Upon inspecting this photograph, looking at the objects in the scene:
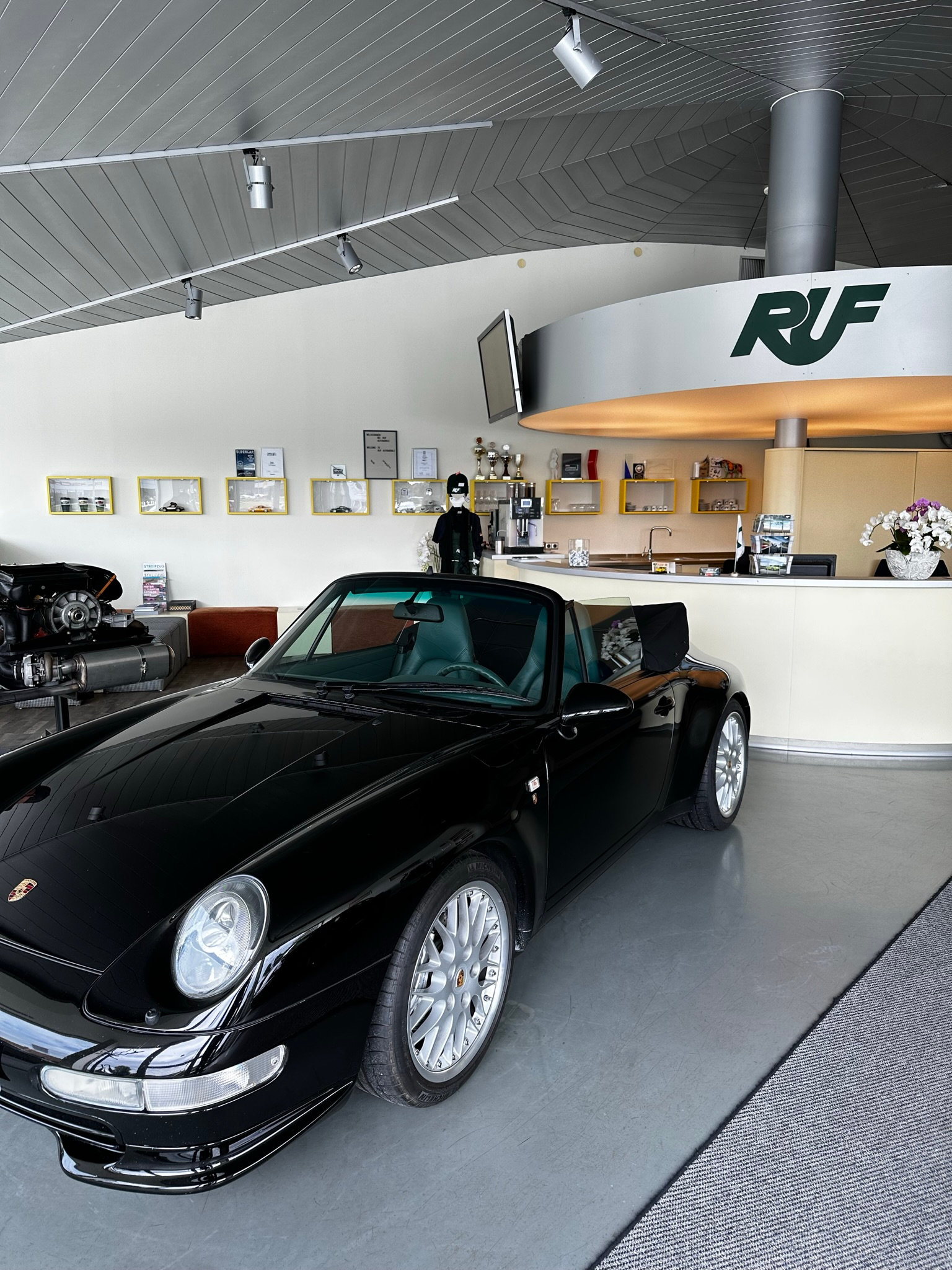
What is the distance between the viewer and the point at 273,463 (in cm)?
902

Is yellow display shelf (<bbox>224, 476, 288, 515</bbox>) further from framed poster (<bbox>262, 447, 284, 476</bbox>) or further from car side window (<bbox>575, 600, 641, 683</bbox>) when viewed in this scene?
car side window (<bbox>575, 600, 641, 683</bbox>)

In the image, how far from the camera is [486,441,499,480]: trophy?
370 inches

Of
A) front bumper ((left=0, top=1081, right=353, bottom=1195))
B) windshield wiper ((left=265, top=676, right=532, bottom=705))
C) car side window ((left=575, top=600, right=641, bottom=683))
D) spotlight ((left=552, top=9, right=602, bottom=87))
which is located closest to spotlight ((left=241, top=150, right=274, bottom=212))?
spotlight ((left=552, top=9, right=602, bottom=87))

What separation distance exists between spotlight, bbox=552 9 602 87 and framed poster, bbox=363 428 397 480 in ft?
18.7

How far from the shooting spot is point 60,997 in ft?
4.63

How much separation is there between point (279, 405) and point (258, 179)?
450cm

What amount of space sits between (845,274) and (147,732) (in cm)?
497

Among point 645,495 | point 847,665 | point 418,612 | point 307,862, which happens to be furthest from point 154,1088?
point 645,495

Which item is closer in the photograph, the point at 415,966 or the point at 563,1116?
the point at 415,966

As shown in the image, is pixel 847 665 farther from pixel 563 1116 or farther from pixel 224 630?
pixel 224 630

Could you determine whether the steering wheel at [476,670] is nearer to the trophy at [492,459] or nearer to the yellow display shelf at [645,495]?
the trophy at [492,459]

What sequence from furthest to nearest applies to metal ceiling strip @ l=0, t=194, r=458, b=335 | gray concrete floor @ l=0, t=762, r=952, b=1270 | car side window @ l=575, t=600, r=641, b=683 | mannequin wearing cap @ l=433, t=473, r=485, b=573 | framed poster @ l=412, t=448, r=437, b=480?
framed poster @ l=412, t=448, r=437, b=480 < mannequin wearing cap @ l=433, t=473, r=485, b=573 < metal ceiling strip @ l=0, t=194, r=458, b=335 < car side window @ l=575, t=600, r=641, b=683 < gray concrete floor @ l=0, t=762, r=952, b=1270

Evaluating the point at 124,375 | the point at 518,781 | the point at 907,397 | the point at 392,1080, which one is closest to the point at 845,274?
the point at 907,397

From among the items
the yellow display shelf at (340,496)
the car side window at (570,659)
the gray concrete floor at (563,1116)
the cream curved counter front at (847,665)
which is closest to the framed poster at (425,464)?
the yellow display shelf at (340,496)
